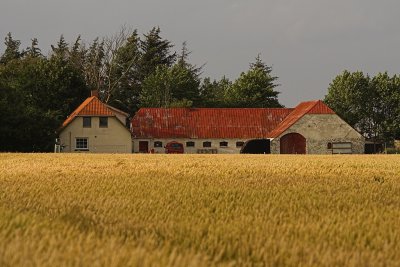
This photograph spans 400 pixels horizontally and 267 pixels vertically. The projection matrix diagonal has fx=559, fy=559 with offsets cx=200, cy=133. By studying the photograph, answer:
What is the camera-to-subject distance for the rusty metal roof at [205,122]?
66.8m

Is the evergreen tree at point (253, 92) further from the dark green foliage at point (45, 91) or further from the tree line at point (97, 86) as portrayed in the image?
the dark green foliage at point (45, 91)

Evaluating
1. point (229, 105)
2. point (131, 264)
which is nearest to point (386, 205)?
point (131, 264)

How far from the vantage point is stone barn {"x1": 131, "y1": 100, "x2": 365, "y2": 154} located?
62469 mm

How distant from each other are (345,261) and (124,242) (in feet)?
6.07

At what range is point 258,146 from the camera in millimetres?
63812

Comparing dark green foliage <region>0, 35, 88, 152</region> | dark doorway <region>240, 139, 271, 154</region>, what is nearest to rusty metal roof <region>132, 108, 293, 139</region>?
dark doorway <region>240, 139, 271, 154</region>

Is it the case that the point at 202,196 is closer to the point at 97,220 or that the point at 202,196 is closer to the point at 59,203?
the point at 59,203

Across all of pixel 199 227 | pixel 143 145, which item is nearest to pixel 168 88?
pixel 143 145

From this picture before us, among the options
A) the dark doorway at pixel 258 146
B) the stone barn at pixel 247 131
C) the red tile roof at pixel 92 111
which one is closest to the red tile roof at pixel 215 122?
the stone barn at pixel 247 131

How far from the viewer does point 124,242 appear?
4.82 meters

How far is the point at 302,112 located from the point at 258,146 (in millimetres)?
6636

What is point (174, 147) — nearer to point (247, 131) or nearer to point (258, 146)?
point (247, 131)

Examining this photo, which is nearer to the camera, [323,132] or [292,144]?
[292,144]

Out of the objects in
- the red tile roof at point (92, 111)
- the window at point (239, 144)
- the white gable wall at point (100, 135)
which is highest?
→ the red tile roof at point (92, 111)
